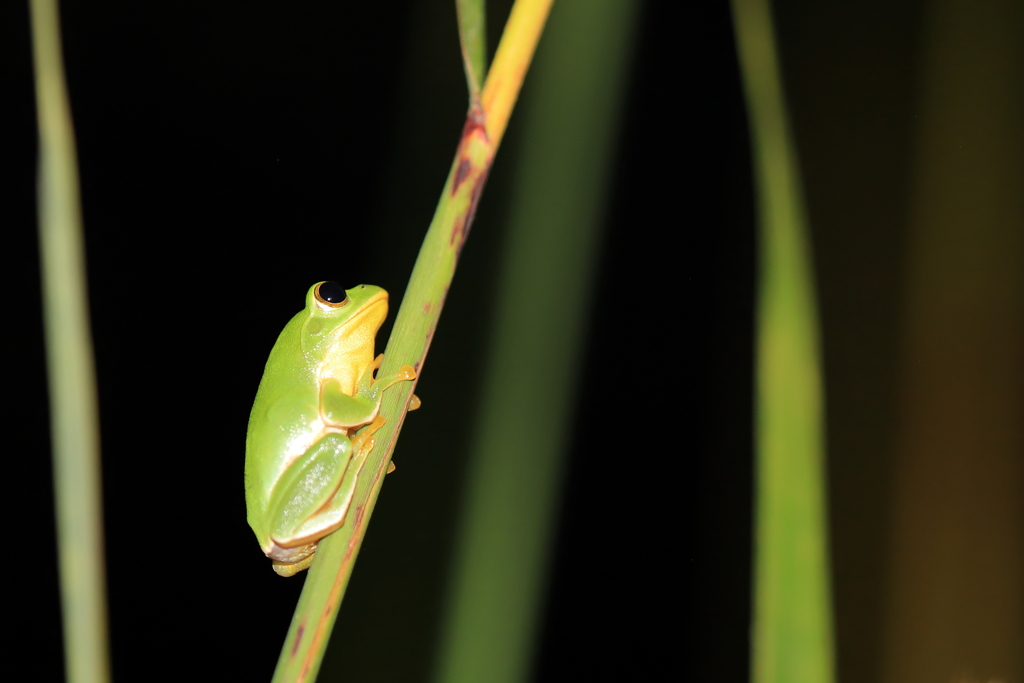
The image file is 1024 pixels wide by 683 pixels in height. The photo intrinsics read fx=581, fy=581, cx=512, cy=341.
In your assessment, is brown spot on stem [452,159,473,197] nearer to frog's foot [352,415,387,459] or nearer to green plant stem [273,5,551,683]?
green plant stem [273,5,551,683]

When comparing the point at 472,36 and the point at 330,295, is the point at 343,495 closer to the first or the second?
the point at 330,295

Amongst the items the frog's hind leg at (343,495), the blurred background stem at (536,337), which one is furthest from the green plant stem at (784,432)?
the frog's hind leg at (343,495)

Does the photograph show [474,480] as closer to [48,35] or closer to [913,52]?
[48,35]

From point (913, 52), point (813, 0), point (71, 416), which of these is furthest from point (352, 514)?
point (813, 0)

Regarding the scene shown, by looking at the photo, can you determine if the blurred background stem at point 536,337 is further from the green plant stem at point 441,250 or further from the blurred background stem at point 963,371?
the blurred background stem at point 963,371

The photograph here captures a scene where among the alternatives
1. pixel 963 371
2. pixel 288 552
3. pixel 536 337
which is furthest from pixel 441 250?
pixel 963 371
